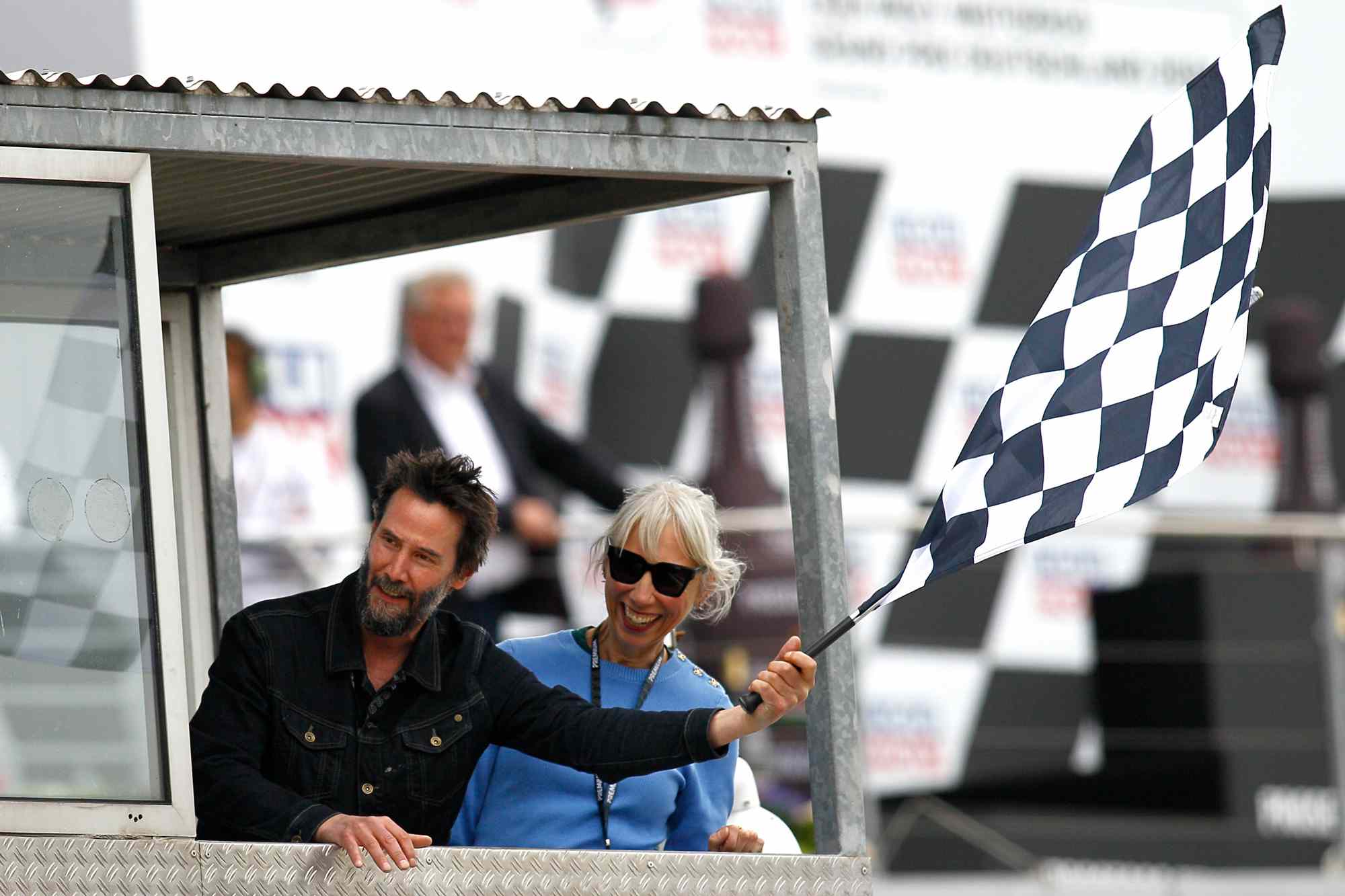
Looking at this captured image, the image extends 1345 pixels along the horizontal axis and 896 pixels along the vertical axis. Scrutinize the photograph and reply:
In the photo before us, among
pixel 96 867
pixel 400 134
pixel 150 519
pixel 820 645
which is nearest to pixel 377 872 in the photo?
pixel 96 867

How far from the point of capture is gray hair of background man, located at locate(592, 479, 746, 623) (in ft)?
9.89

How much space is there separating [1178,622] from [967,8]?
2943 mm

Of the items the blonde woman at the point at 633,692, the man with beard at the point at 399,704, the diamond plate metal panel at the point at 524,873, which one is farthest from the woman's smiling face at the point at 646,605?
the diamond plate metal panel at the point at 524,873

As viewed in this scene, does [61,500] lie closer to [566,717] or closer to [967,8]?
[566,717]

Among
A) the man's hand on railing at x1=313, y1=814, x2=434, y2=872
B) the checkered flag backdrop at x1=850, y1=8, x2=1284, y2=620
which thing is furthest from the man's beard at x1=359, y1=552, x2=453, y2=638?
the checkered flag backdrop at x1=850, y1=8, x2=1284, y2=620

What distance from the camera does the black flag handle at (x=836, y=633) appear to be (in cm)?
258

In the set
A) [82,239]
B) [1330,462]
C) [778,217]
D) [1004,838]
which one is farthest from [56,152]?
[1330,462]

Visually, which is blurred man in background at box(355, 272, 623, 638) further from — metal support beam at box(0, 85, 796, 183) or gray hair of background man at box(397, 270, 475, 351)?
metal support beam at box(0, 85, 796, 183)

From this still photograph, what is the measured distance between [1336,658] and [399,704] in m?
3.77

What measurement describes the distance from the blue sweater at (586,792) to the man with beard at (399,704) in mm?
167

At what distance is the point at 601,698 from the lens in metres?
3.12

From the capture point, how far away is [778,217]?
9.27 ft

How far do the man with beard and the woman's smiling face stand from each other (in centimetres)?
22

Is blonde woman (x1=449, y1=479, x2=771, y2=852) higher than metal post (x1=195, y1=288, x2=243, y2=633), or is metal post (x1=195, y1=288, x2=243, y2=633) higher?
metal post (x1=195, y1=288, x2=243, y2=633)
